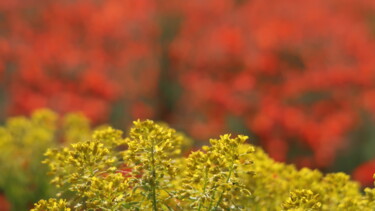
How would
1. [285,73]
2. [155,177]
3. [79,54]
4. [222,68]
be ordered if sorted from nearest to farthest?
[155,177], [285,73], [222,68], [79,54]

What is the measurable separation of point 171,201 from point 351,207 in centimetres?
71

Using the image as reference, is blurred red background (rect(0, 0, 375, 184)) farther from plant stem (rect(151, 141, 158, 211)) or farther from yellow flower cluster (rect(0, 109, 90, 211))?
plant stem (rect(151, 141, 158, 211))

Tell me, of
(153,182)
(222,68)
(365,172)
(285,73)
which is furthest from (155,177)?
(222,68)

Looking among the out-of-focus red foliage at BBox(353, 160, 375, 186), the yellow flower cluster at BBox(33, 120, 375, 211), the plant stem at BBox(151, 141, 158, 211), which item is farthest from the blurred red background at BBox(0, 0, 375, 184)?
the plant stem at BBox(151, 141, 158, 211)

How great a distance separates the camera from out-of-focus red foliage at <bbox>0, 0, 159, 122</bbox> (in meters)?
9.27

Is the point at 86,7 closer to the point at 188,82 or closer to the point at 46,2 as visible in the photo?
the point at 46,2

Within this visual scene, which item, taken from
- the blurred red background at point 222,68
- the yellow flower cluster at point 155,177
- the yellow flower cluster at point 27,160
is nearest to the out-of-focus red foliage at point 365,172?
the blurred red background at point 222,68

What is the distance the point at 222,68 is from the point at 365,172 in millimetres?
2267

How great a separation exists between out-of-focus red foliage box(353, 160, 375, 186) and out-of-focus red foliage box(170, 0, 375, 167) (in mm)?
371

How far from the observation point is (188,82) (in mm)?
10031

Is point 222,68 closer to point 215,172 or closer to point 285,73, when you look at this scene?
point 285,73

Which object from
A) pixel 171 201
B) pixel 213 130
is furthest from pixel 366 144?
pixel 171 201

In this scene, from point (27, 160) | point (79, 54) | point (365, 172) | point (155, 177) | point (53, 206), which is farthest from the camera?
point (79, 54)

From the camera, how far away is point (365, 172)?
8.95m
